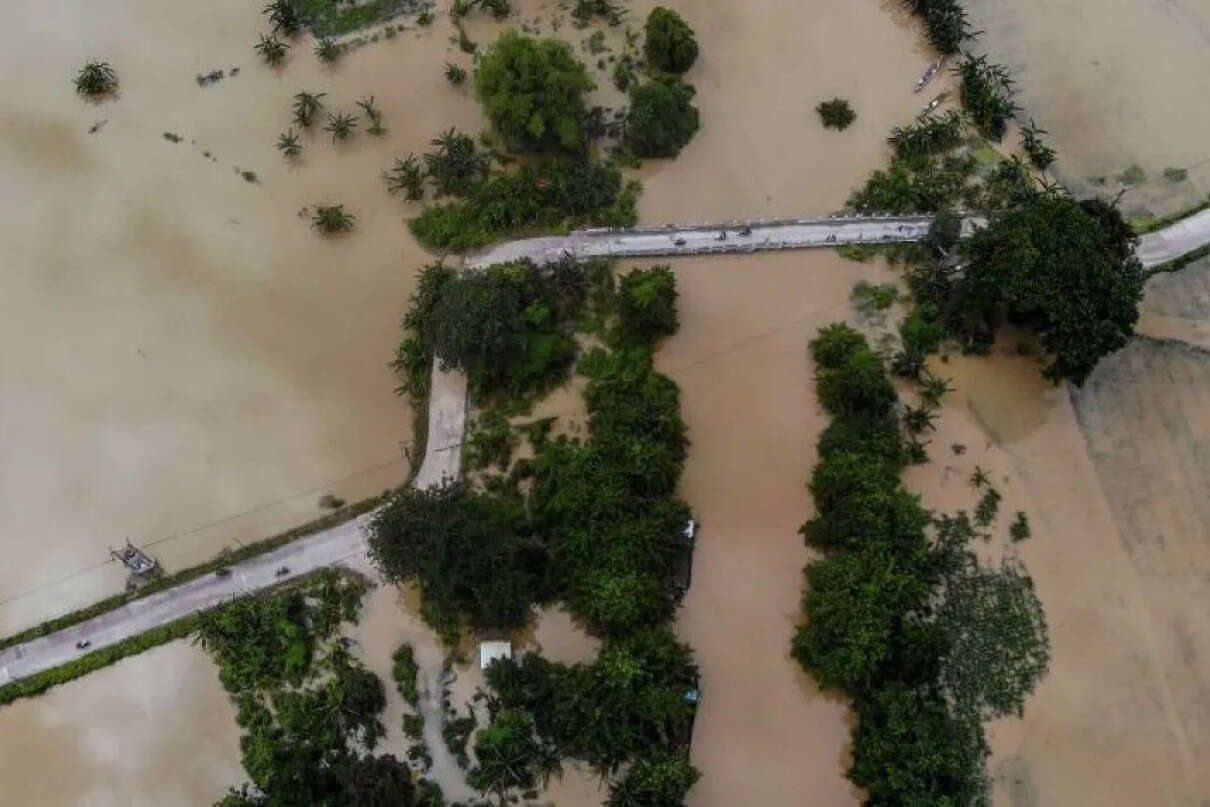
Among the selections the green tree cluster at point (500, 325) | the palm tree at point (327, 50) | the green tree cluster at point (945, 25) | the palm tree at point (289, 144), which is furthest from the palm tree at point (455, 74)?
the green tree cluster at point (945, 25)

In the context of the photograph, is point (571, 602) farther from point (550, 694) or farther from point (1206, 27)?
point (1206, 27)

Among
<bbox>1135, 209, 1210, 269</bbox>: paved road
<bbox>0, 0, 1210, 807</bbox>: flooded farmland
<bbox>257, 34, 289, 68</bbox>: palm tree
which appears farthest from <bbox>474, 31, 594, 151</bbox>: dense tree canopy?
<bbox>1135, 209, 1210, 269</bbox>: paved road

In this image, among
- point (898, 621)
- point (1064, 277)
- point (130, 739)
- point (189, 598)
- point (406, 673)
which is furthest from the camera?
point (189, 598)

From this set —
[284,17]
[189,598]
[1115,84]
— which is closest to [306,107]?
[284,17]

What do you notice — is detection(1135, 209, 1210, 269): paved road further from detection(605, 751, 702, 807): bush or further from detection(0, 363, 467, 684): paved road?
detection(0, 363, 467, 684): paved road

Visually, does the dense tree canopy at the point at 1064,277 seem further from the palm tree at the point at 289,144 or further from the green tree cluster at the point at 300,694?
the palm tree at the point at 289,144

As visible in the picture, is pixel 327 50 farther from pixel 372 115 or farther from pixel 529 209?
pixel 529 209
